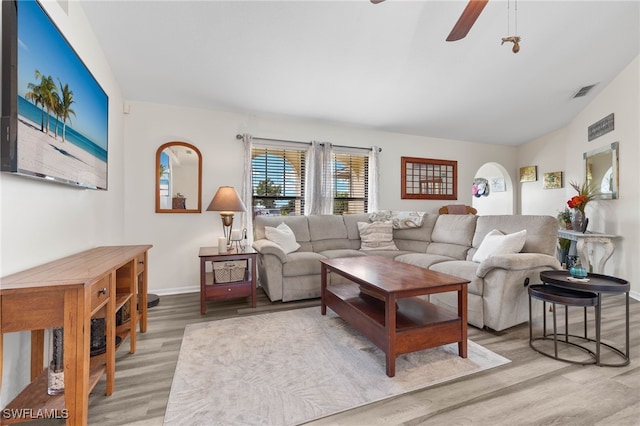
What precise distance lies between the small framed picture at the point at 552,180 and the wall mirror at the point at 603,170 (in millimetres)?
700

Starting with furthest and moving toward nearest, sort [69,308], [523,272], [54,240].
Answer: [523,272]
[54,240]
[69,308]

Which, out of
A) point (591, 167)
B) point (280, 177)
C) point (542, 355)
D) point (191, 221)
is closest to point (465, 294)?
point (542, 355)

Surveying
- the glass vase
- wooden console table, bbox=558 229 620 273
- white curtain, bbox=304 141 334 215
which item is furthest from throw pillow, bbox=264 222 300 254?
the glass vase

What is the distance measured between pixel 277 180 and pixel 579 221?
4.48 metres

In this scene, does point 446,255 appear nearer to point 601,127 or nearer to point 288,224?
point 288,224

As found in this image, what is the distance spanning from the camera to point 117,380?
1.77m

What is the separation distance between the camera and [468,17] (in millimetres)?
1891

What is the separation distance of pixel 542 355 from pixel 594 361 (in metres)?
0.30

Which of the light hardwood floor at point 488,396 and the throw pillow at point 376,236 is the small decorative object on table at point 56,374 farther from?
the throw pillow at point 376,236

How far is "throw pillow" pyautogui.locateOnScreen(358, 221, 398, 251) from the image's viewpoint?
160 inches

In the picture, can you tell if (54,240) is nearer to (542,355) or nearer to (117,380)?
(117,380)

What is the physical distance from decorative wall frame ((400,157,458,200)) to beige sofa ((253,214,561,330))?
3.47 ft

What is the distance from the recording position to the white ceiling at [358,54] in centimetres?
241

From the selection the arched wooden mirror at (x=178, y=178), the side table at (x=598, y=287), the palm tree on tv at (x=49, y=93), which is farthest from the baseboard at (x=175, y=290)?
the side table at (x=598, y=287)
